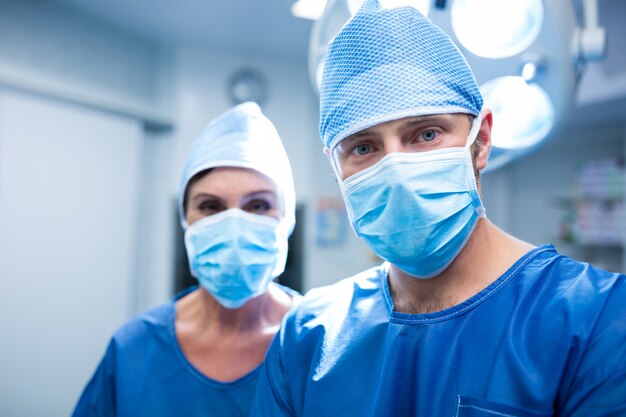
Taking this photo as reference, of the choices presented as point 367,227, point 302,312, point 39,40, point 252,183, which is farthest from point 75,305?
point 367,227

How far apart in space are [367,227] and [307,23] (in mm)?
2505

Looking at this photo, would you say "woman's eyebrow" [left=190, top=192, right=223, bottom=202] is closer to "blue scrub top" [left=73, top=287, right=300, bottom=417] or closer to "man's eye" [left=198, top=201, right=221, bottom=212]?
"man's eye" [left=198, top=201, right=221, bottom=212]

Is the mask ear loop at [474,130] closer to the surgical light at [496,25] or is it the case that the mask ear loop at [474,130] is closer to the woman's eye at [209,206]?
the surgical light at [496,25]

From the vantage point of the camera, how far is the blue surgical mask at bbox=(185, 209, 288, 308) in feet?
4.36

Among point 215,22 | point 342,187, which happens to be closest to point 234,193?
point 342,187

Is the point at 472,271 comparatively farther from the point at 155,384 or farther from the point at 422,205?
the point at 155,384

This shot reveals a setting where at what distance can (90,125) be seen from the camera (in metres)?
2.96

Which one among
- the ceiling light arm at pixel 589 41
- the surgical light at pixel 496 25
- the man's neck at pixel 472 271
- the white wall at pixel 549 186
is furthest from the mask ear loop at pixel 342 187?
the white wall at pixel 549 186

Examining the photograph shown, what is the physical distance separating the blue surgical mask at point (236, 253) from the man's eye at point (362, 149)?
1.59 feet

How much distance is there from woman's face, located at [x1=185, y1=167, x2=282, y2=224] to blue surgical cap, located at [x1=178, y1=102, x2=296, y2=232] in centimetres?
2

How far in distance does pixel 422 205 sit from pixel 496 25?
26.3 inches

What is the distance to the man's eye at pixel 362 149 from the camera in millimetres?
949

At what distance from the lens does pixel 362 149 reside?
959 millimetres

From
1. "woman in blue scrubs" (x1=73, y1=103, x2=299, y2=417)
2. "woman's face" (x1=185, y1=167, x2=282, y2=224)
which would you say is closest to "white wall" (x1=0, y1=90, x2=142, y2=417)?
"woman in blue scrubs" (x1=73, y1=103, x2=299, y2=417)
